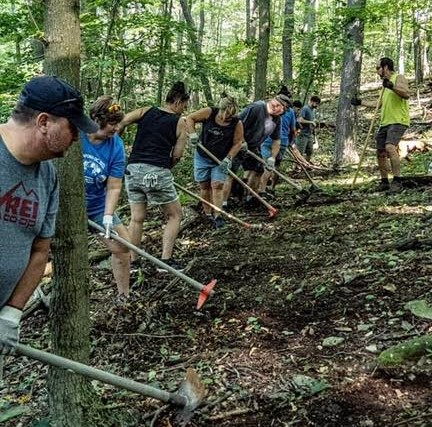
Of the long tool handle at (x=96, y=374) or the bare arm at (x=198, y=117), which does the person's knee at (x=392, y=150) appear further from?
the long tool handle at (x=96, y=374)

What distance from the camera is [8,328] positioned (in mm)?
2754

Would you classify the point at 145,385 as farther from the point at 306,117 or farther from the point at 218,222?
the point at 306,117

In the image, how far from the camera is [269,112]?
29.3 ft

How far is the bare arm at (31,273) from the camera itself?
9.30 ft

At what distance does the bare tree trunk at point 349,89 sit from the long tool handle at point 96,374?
34.3 feet

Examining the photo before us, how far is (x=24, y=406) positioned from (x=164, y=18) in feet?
24.0

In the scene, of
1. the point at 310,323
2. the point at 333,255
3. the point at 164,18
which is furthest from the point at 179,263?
the point at 164,18

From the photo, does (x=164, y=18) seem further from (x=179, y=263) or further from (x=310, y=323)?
(x=310, y=323)

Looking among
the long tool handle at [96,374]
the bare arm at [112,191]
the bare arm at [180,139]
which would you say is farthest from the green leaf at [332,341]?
the bare arm at [180,139]

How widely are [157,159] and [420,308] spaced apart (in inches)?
132

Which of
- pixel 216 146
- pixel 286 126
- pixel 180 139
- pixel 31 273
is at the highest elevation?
pixel 180 139

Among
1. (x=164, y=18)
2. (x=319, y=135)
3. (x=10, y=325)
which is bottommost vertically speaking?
(x=319, y=135)

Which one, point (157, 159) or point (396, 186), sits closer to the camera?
point (157, 159)

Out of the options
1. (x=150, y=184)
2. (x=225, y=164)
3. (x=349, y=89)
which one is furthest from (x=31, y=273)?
(x=349, y=89)
